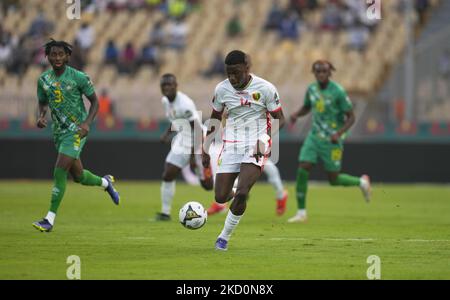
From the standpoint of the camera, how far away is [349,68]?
32812 mm

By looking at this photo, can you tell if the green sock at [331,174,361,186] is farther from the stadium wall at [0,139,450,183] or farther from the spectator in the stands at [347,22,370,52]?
the spectator in the stands at [347,22,370,52]

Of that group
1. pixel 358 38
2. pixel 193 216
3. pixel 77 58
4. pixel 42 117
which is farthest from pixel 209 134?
pixel 358 38

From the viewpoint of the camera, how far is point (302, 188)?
17.8 metres

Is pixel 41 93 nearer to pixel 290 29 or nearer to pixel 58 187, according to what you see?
pixel 58 187

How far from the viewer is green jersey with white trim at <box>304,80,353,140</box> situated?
17.7 meters

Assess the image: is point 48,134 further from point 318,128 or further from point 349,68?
point 318,128

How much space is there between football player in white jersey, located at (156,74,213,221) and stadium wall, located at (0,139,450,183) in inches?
437

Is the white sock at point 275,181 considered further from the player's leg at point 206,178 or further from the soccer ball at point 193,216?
the soccer ball at point 193,216

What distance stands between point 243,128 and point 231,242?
5.51ft

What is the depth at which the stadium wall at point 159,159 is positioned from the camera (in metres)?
29.2

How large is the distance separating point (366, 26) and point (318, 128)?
55.1ft

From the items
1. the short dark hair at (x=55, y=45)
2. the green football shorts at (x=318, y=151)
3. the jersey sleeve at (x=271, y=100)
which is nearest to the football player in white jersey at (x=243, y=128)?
the jersey sleeve at (x=271, y=100)

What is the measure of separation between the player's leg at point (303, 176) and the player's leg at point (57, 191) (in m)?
4.63
